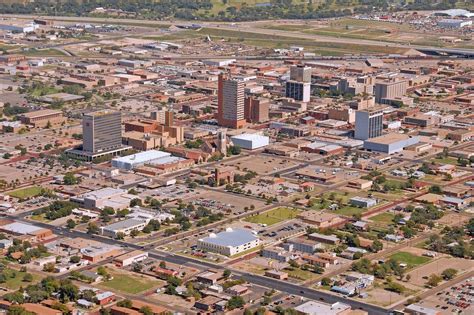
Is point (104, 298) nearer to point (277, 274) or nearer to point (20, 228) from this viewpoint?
point (277, 274)

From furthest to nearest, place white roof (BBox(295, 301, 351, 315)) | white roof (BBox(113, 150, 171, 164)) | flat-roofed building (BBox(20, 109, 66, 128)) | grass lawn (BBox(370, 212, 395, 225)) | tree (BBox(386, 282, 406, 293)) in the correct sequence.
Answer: flat-roofed building (BBox(20, 109, 66, 128)), white roof (BBox(113, 150, 171, 164)), grass lawn (BBox(370, 212, 395, 225)), tree (BBox(386, 282, 406, 293)), white roof (BBox(295, 301, 351, 315))

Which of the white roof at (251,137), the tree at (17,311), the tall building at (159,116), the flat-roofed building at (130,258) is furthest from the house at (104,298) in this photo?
the tall building at (159,116)

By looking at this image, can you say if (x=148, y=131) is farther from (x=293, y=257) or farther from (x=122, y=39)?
(x=122, y=39)

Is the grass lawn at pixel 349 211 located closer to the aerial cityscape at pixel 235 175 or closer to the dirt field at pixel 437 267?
the aerial cityscape at pixel 235 175

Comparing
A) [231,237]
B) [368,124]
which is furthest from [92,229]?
[368,124]

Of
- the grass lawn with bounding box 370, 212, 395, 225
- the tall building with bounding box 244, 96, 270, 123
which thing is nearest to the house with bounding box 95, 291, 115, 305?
the grass lawn with bounding box 370, 212, 395, 225

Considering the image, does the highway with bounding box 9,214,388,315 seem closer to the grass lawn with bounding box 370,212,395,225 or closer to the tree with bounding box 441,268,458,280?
the tree with bounding box 441,268,458,280
